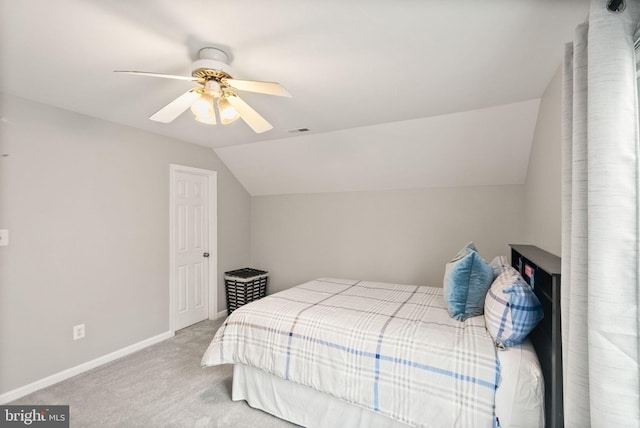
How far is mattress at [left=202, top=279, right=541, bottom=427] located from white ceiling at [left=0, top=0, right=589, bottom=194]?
162cm

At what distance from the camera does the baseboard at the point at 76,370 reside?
7.40ft

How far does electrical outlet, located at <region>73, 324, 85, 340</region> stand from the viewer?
2645mm

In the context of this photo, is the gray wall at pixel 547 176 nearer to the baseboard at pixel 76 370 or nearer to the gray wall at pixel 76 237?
the gray wall at pixel 76 237

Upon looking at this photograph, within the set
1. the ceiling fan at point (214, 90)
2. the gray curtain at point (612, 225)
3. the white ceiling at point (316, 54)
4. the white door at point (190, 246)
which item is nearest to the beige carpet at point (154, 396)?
the white door at point (190, 246)

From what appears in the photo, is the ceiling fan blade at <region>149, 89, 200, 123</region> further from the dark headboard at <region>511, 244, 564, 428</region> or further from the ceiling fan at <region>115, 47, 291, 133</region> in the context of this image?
the dark headboard at <region>511, 244, 564, 428</region>

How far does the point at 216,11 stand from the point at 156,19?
1.00 ft

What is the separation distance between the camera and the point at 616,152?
97 cm

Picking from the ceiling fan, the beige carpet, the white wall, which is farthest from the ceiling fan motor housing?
the white wall

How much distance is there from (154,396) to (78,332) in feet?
3.35

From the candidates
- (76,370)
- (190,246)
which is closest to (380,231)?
(190,246)

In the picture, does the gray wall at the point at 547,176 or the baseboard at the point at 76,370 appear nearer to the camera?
the gray wall at the point at 547,176

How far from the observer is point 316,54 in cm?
173

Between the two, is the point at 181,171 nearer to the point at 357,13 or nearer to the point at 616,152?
the point at 357,13

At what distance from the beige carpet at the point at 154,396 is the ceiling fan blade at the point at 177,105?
2.03 m
